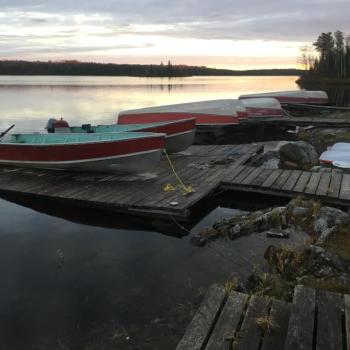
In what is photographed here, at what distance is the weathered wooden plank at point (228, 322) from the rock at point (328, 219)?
9.85 feet

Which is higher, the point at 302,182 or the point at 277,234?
the point at 302,182

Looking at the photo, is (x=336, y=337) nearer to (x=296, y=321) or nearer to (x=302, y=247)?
(x=296, y=321)

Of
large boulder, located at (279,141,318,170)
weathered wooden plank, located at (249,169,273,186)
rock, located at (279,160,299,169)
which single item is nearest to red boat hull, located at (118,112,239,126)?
large boulder, located at (279,141,318,170)

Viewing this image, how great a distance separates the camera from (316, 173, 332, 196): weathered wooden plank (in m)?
8.65

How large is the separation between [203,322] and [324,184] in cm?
631

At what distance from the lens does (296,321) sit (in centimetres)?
363

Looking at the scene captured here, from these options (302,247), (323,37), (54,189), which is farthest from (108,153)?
(323,37)

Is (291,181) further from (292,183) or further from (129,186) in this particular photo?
(129,186)

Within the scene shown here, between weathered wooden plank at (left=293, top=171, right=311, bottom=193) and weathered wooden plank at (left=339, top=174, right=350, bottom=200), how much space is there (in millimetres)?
785

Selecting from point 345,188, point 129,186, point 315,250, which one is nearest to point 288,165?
point 345,188

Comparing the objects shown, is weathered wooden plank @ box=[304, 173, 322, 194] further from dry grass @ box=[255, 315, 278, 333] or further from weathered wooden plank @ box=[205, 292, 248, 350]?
dry grass @ box=[255, 315, 278, 333]

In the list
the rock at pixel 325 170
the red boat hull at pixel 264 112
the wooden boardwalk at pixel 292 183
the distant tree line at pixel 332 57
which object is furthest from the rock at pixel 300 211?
the distant tree line at pixel 332 57

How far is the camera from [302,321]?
362 cm

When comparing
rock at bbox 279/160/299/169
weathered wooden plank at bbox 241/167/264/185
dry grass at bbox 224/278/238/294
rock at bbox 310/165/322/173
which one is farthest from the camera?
rock at bbox 279/160/299/169
